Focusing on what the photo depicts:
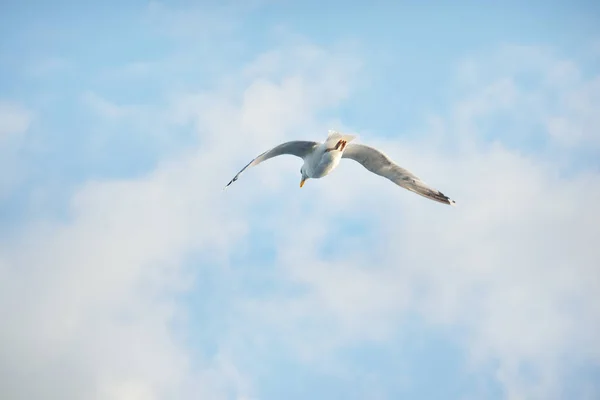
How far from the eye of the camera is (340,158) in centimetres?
2184

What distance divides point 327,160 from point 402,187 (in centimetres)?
266

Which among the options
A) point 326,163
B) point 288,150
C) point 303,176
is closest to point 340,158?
point 326,163

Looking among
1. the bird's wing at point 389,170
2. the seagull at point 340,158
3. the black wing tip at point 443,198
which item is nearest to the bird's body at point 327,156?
the seagull at point 340,158

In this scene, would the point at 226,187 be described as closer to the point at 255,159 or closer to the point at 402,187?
the point at 255,159

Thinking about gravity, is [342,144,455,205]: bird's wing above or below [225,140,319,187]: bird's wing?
above

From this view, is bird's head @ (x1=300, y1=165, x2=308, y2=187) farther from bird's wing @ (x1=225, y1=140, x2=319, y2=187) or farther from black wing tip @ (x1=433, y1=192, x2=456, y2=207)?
black wing tip @ (x1=433, y1=192, x2=456, y2=207)

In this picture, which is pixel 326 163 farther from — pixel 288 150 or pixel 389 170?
pixel 389 170

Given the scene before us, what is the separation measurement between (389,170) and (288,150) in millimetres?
2947

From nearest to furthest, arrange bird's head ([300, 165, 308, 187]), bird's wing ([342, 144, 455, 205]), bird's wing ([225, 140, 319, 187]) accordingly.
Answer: bird's wing ([225, 140, 319, 187]), bird's wing ([342, 144, 455, 205]), bird's head ([300, 165, 308, 187])

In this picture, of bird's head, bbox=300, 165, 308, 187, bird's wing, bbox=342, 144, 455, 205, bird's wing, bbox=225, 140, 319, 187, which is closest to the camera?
bird's wing, bbox=225, 140, 319, 187

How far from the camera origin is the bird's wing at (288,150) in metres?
21.0

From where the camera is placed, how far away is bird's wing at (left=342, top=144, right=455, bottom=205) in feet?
72.5

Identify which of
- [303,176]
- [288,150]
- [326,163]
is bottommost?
[326,163]

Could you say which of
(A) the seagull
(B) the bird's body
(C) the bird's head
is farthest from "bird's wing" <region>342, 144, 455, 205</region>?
(C) the bird's head
